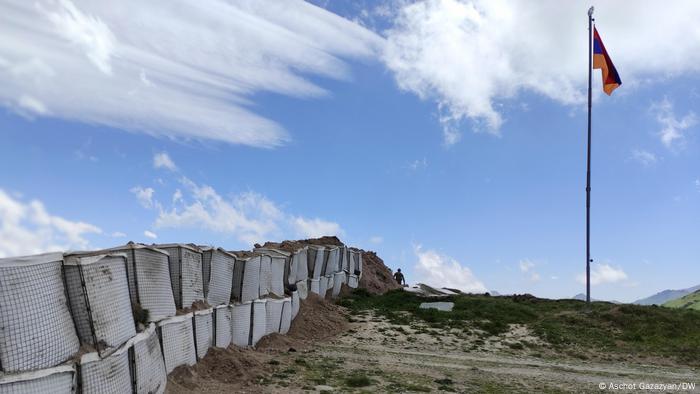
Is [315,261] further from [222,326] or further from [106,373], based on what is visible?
[106,373]

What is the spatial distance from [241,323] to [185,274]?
2370mm

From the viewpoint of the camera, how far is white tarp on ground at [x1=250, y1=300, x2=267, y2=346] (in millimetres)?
11273

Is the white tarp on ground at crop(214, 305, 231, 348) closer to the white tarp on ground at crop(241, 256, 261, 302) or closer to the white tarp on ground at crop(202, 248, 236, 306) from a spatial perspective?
the white tarp on ground at crop(202, 248, 236, 306)

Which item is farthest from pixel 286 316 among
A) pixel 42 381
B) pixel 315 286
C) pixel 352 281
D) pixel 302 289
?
pixel 352 281

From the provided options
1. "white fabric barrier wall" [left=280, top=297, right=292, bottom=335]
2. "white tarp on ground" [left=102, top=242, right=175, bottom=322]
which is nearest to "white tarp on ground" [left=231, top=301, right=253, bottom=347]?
"white fabric barrier wall" [left=280, top=297, right=292, bottom=335]

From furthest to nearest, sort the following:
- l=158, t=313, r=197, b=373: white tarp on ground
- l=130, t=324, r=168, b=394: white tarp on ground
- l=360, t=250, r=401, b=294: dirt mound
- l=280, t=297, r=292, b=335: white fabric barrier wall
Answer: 1. l=360, t=250, r=401, b=294: dirt mound
2. l=280, t=297, r=292, b=335: white fabric barrier wall
3. l=158, t=313, r=197, b=373: white tarp on ground
4. l=130, t=324, r=168, b=394: white tarp on ground

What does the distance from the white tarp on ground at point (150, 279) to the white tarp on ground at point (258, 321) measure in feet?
11.3

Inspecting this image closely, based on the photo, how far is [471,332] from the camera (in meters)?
16.3

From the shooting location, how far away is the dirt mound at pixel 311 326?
1222 cm

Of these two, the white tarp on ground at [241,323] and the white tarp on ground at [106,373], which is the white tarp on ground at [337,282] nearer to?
the white tarp on ground at [241,323]

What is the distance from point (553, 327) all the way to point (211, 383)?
1258 centimetres

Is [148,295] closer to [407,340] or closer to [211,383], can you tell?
[211,383]

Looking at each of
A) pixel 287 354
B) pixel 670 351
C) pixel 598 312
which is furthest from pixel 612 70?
pixel 287 354

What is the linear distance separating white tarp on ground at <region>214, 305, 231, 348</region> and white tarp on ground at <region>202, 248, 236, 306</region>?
20cm
